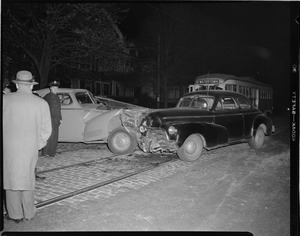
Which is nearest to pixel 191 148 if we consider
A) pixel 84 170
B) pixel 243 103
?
pixel 243 103

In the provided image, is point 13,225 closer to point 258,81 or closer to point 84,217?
point 84,217

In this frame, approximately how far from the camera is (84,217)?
4.01m

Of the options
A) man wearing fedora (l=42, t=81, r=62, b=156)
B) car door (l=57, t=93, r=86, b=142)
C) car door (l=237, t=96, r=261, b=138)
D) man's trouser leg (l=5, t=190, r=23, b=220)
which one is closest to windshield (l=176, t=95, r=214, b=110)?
car door (l=237, t=96, r=261, b=138)

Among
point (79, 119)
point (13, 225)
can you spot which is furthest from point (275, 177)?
point (79, 119)

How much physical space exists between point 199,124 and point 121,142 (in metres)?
2.23

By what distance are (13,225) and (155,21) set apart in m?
4.41

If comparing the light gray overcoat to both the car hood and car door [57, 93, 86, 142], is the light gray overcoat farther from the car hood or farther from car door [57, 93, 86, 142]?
car door [57, 93, 86, 142]

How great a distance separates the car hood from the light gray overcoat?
3.63m

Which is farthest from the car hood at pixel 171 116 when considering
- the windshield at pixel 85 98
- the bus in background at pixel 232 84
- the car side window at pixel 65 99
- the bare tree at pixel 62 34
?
the car side window at pixel 65 99

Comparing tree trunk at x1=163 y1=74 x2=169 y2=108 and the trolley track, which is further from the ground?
tree trunk at x1=163 y1=74 x2=169 y2=108

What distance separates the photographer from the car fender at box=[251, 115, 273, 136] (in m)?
8.38

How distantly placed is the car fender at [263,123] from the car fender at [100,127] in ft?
12.5

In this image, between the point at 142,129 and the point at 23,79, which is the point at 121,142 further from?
the point at 23,79

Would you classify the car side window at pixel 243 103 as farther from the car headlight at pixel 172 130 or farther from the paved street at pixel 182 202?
the car headlight at pixel 172 130
